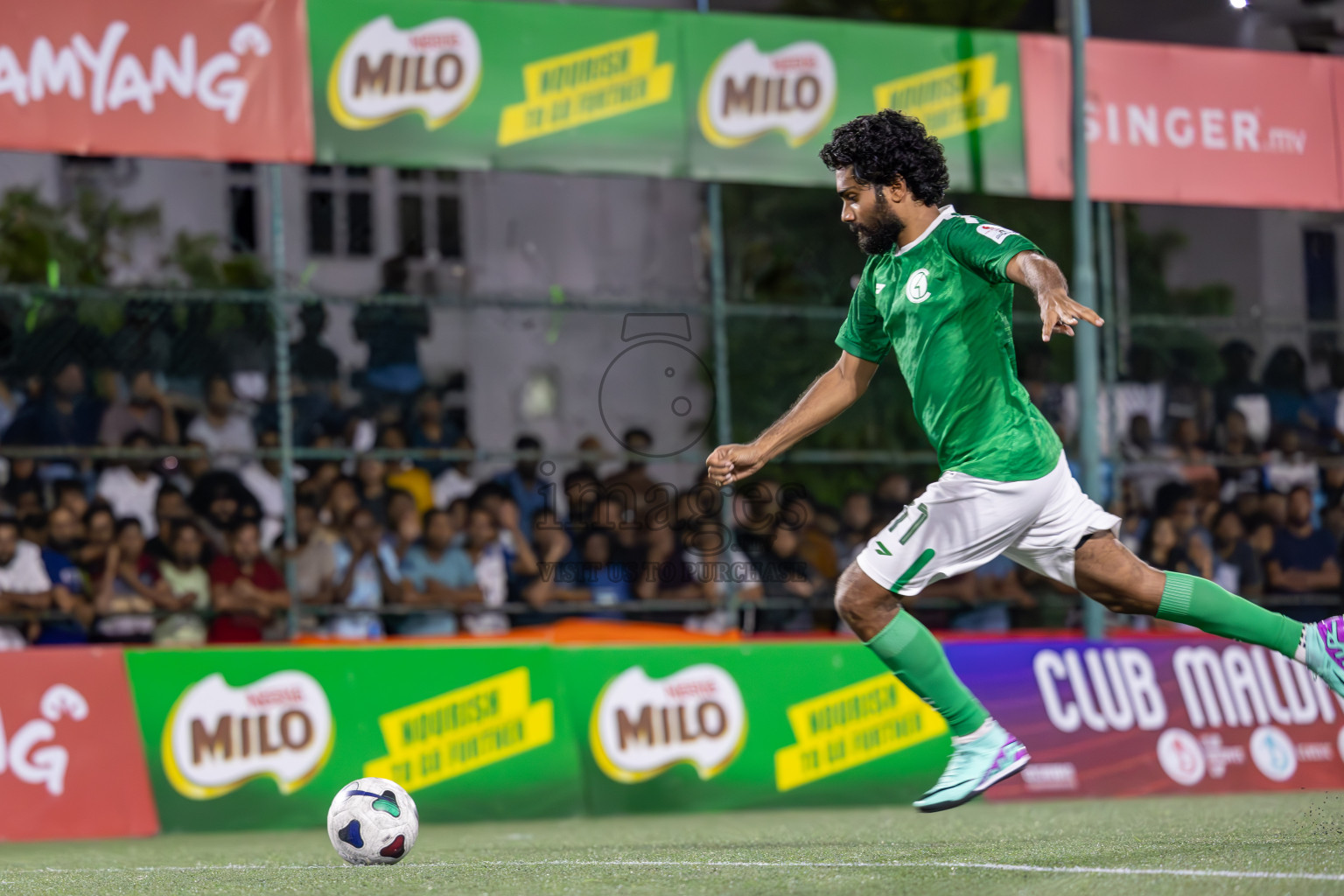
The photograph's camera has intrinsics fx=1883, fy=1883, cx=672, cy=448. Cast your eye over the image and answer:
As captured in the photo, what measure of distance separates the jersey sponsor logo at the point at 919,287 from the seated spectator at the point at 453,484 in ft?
22.0

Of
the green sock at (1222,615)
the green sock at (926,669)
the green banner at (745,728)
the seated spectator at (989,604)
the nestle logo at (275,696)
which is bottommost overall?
the green banner at (745,728)

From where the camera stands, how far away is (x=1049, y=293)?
523 centimetres

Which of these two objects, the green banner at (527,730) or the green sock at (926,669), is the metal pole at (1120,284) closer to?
the green banner at (527,730)

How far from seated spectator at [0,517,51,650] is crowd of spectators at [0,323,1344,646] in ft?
0.04

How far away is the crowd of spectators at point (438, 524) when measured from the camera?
1133 centimetres

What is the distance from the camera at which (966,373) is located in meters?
5.96

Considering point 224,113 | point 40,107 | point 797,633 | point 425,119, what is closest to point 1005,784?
point 797,633

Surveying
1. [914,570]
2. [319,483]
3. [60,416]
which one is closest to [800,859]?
[914,570]

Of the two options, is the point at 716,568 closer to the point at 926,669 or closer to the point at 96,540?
the point at 96,540


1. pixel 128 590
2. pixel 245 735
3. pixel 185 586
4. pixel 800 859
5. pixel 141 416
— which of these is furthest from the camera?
pixel 141 416

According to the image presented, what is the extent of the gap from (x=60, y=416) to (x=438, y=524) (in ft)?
8.00

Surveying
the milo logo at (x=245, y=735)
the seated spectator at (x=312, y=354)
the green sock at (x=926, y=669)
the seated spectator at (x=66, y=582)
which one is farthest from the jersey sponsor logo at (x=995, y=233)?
the seated spectator at (x=312, y=354)

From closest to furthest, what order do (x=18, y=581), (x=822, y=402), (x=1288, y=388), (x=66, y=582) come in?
(x=822, y=402), (x=18, y=581), (x=66, y=582), (x=1288, y=388)

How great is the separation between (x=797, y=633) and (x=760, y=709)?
1680 mm
